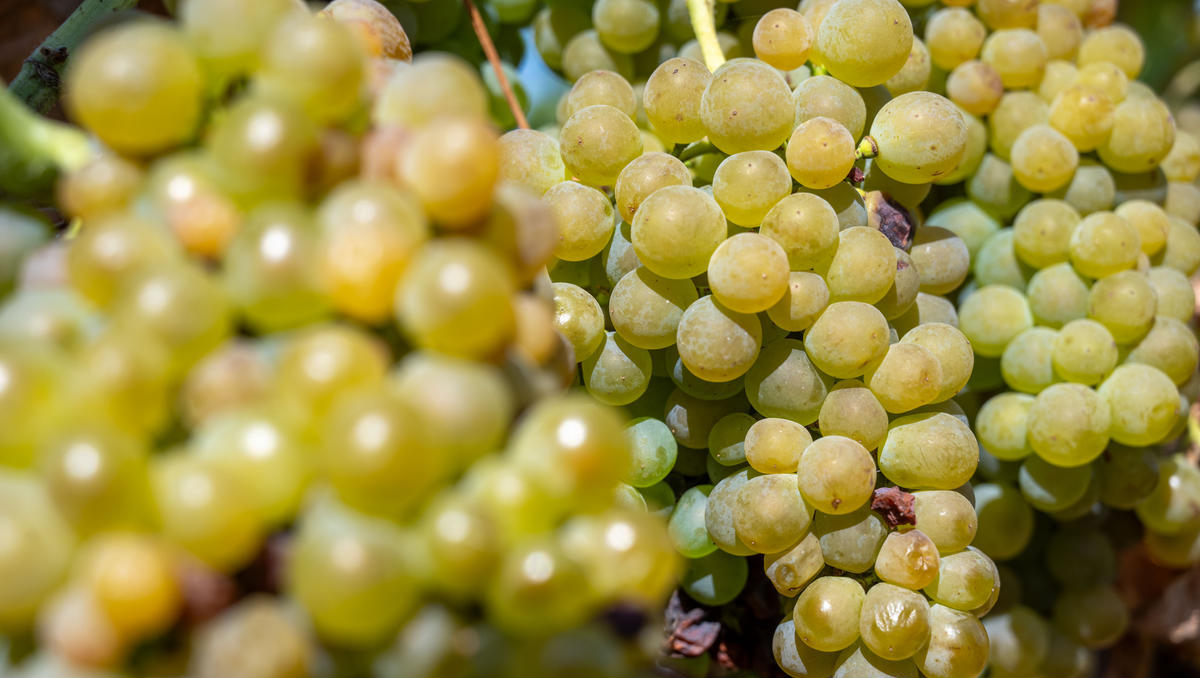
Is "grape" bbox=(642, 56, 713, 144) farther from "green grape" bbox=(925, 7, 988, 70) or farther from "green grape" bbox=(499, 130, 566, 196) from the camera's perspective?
"green grape" bbox=(925, 7, 988, 70)

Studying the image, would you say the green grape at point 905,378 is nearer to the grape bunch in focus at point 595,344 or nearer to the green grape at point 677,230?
the grape bunch in focus at point 595,344

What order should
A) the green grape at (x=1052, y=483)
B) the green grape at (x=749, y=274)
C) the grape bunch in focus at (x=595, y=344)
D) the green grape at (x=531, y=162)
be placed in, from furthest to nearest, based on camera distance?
the green grape at (x=1052, y=483), the green grape at (x=531, y=162), the green grape at (x=749, y=274), the grape bunch in focus at (x=595, y=344)

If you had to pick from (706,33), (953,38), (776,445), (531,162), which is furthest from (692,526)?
(953,38)

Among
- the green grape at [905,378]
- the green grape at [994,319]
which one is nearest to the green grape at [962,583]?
the green grape at [905,378]

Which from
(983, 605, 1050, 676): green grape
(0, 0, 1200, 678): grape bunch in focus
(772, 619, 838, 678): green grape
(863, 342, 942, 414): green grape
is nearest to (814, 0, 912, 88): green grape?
(0, 0, 1200, 678): grape bunch in focus

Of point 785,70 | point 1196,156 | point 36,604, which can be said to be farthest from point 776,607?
point 1196,156

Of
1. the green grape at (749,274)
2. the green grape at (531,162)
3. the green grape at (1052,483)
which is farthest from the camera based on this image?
the green grape at (1052,483)

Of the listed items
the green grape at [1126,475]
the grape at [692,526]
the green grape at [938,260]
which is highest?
the green grape at [938,260]
